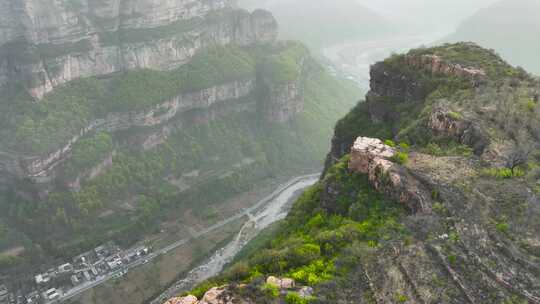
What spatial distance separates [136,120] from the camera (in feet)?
405

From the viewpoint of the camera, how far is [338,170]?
41938mm

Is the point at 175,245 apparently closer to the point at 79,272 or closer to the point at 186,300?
the point at 79,272

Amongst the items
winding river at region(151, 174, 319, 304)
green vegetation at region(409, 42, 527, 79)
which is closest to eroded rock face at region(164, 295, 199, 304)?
green vegetation at region(409, 42, 527, 79)

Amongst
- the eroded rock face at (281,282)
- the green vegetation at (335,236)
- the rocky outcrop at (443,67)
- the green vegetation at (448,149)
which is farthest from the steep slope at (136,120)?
the eroded rock face at (281,282)

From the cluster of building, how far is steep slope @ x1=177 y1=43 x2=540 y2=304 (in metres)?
59.4

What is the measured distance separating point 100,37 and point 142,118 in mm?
24467

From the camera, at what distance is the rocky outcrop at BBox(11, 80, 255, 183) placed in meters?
102

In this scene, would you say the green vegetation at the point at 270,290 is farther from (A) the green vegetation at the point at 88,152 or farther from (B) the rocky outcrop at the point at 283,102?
(B) the rocky outcrop at the point at 283,102

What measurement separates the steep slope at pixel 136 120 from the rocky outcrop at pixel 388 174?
76.3 meters

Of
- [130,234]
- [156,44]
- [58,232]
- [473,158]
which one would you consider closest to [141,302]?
[130,234]

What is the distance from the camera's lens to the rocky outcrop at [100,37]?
107562 mm

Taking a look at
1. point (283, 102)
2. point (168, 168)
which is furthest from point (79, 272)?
point (283, 102)

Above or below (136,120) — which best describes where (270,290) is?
above

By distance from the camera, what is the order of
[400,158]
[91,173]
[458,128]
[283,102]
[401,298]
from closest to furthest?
1. [401,298]
2. [400,158]
3. [458,128]
4. [91,173]
5. [283,102]
